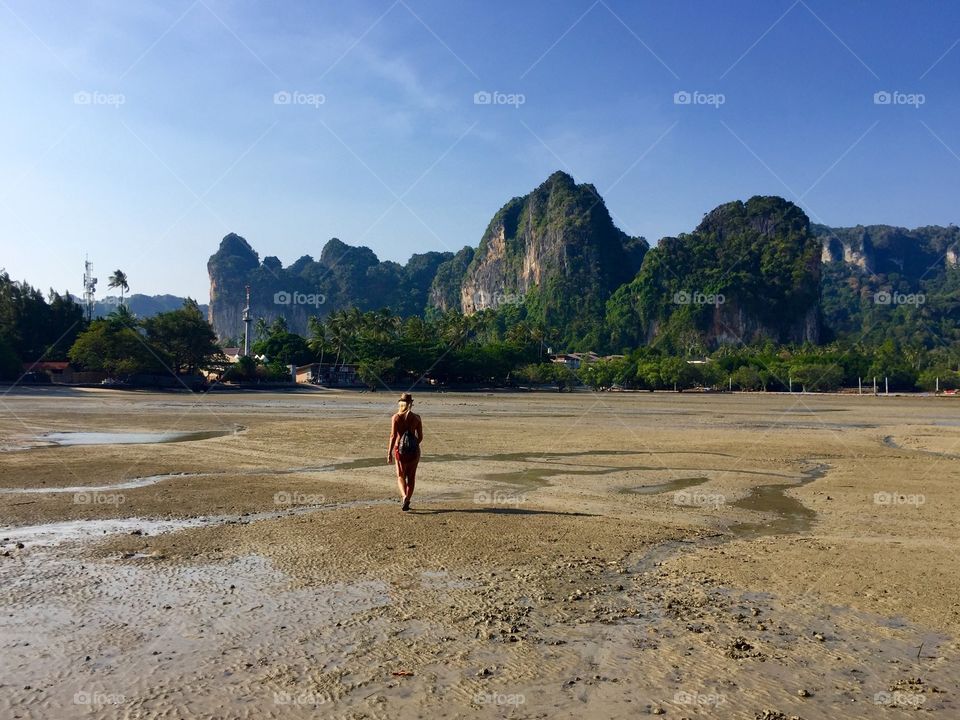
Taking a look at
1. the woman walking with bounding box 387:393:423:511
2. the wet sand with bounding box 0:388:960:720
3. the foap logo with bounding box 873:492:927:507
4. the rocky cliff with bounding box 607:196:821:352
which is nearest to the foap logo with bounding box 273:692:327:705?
the wet sand with bounding box 0:388:960:720

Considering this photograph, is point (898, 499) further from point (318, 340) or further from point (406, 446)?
point (318, 340)

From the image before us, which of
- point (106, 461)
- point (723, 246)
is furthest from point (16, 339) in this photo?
point (723, 246)

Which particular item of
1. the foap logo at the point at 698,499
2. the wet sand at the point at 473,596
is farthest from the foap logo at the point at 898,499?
the foap logo at the point at 698,499

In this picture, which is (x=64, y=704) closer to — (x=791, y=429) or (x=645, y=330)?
(x=791, y=429)

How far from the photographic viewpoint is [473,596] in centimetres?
631

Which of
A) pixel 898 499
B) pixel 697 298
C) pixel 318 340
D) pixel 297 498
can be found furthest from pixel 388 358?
pixel 697 298

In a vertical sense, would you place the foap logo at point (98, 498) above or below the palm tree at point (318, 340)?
below

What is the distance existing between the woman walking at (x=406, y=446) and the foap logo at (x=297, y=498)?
5.12 feet

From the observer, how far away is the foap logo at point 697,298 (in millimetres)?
168750

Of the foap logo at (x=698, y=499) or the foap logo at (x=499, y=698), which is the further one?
the foap logo at (x=698, y=499)

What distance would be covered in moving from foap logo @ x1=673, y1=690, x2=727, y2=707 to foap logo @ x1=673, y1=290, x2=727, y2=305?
166887 mm

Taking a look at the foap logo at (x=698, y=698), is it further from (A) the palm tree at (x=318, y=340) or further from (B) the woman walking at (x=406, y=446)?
(A) the palm tree at (x=318, y=340)

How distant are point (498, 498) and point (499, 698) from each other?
24.4ft

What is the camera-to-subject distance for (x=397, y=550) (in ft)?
26.1
